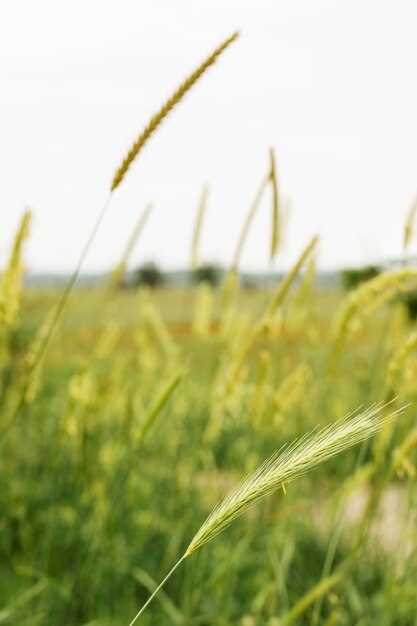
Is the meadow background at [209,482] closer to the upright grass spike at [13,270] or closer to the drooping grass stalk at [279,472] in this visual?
the upright grass spike at [13,270]

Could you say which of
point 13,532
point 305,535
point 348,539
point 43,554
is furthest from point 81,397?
point 348,539

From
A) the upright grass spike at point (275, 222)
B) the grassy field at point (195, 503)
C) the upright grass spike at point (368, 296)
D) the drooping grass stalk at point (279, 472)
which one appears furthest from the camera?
the grassy field at point (195, 503)

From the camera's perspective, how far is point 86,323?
1992 millimetres

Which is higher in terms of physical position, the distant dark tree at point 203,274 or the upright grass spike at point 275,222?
the upright grass spike at point 275,222

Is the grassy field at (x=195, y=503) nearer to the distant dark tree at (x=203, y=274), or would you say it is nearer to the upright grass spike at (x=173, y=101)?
the distant dark tree at (x=203, y=274)

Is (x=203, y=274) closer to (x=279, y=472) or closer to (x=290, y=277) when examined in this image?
(x=290, y=277)

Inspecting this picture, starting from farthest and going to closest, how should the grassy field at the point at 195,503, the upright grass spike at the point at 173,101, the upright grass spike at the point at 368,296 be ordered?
the grassy field at the point at 195,503 < the upright grass spike at the point at 368,296 < the upright grass spike at the point at 173,101

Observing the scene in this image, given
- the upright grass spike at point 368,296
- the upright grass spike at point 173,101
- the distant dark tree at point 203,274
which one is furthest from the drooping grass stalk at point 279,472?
the distant dark tree at point 203,274

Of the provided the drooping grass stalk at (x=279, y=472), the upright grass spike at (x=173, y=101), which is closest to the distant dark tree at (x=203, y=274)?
the upright grass spike at (x=173, y=101)

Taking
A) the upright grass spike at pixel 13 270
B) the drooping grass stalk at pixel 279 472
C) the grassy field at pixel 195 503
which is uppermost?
the upright grass spike at pixel 13 270

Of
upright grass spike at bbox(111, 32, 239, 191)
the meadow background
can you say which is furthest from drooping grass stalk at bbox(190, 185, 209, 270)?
upright grass spike at bbox(111, 32, 239, 191)

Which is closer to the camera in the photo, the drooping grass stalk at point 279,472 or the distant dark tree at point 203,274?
the drooping grass stalk at point 279,472

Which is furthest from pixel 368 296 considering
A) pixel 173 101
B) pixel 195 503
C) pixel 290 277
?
pixel 195 503

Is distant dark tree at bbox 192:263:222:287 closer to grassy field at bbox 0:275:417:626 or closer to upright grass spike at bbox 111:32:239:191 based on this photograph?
grassy field at bbox 0:275:417:626
